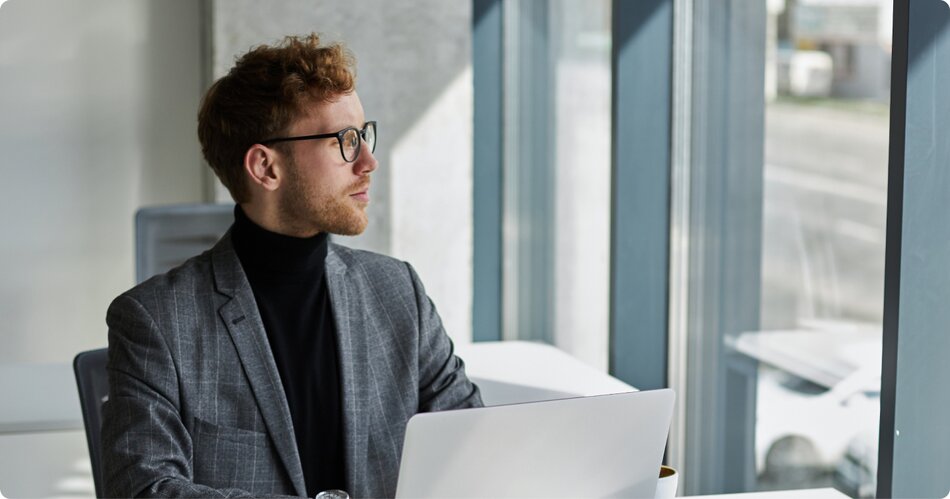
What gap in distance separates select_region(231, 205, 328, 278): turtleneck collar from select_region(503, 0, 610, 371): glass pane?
1.81 m

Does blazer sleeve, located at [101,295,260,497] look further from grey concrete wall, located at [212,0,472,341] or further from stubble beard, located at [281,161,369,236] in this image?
grey concrete wall, located at [212,0,472,341]

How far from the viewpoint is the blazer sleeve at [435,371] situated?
197cm

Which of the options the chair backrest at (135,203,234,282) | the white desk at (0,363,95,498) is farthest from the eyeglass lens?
the chair backrest at (135,203,234,282)

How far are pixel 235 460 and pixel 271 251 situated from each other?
1.20 feet

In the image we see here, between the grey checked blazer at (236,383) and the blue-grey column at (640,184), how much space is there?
3.33ft

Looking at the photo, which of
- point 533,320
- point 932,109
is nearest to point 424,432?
point 932,109

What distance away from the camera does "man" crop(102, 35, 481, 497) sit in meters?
1.72

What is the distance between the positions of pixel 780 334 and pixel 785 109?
536mm

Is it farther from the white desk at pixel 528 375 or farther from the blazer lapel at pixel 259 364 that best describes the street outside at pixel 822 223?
the blazer lapel at pixel 259 364

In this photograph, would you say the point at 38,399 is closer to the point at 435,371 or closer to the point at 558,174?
the point at 435,371

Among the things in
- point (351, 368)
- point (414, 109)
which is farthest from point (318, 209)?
point (414, 109)

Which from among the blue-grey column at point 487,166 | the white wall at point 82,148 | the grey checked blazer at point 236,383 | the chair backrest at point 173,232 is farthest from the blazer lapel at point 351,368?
the white wall at point 82,148

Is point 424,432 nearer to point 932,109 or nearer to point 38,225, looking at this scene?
point 932,109

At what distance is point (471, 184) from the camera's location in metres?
4.31
